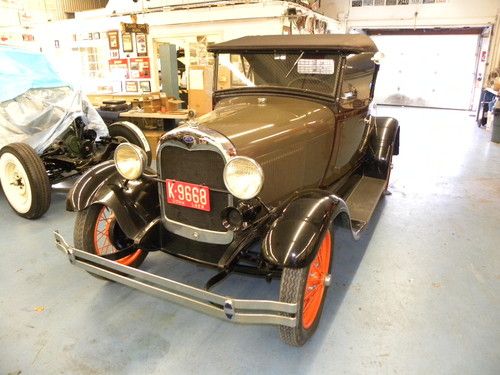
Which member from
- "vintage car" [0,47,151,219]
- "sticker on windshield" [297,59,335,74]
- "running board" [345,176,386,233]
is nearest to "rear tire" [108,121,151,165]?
"vintage car" [0,47,151,219]

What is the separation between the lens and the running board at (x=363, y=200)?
8.75ft

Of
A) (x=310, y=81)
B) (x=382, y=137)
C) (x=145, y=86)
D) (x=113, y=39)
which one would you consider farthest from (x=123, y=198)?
(x=113, y=39)

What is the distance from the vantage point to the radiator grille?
6.40ft

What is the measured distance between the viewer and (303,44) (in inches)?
107

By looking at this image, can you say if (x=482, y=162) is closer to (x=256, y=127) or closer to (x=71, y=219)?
(x=256, y=127)

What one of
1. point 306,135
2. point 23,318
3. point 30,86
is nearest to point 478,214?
point 306,135

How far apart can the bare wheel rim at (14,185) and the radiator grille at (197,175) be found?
226cm

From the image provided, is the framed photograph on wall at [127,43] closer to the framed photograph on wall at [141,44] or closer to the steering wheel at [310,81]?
the framed photograph on wall at [141,44]

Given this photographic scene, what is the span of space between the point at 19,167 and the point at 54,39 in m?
8.09

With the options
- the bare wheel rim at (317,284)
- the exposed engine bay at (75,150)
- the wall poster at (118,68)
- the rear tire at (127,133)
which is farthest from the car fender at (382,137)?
the wall poster at (118,68)

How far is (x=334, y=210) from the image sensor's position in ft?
6.48

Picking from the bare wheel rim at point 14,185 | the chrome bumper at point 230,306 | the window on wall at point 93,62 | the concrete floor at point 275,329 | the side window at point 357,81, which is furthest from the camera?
the window on wall at point 93,62

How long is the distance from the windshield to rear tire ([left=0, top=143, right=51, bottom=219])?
191 cm

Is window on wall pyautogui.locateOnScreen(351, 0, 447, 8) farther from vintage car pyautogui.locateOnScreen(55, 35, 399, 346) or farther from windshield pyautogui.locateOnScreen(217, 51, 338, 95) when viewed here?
windshield pyautogui.locateOnScreen(217, 51, 338, 95)
